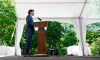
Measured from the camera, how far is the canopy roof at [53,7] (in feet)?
28.4

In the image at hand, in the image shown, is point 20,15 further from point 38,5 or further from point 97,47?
point 97,47

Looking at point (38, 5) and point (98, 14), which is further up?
point (98, 14)

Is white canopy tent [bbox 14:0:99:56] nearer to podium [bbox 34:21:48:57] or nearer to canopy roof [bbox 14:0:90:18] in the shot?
canopy roof [bbox 14:0:90:18]

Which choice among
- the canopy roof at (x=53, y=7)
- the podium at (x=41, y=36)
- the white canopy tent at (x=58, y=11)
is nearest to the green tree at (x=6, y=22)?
the white canopy tent at (x=58, y=11)

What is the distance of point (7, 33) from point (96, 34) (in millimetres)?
8067

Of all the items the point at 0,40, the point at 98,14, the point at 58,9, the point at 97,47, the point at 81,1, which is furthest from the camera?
the point at 98,14

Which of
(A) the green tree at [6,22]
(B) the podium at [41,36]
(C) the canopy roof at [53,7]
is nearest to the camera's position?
(B) the podium at [41,36]

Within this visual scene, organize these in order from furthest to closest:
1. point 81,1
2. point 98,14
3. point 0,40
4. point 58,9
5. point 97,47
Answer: point 98,14, point 0,40, point 97,47, point 58,9, point 81,1

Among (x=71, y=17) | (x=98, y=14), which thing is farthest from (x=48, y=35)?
(x=71, y=17)

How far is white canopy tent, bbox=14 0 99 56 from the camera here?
28.6 ft

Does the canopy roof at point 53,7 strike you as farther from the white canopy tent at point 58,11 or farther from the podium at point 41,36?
the podium at point 41,36

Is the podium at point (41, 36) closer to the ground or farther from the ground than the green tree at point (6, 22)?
closer to the ground

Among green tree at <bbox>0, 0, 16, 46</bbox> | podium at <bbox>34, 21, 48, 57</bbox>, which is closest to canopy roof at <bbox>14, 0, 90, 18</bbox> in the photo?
podium at <bbox>34, 21, 48, 57</bbox>

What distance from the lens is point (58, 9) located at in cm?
927
